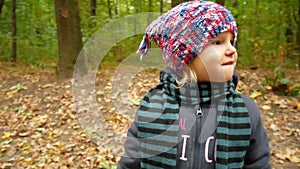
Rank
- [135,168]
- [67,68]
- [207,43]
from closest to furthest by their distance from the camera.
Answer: [207,43]
[135,168]
[67,68]

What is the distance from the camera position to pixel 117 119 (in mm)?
4137

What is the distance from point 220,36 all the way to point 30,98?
470cm

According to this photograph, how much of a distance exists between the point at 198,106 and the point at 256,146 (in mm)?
326

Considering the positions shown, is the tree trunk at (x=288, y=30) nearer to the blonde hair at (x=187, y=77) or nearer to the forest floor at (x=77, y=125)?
the forest floor at (x=77, y=125)

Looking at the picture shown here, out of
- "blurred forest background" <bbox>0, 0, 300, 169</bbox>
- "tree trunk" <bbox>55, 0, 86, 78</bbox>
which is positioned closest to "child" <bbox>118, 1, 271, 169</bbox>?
"blurred forest background" <bbox>0, 0, 300, 169</bbox>

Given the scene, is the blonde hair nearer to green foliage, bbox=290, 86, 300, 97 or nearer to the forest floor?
the forest floor

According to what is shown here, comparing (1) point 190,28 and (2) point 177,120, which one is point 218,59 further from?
(2) point 177,120

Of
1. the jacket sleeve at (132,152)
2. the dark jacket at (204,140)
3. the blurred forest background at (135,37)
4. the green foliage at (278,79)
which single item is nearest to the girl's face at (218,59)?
the dark jacket at (204,140)

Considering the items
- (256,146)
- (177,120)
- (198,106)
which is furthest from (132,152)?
(256,146)

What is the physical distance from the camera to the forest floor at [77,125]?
11.6 feet

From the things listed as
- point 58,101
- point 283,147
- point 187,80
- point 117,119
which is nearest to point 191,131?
point 187,80

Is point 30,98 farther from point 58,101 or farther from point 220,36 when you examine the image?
point 220,36

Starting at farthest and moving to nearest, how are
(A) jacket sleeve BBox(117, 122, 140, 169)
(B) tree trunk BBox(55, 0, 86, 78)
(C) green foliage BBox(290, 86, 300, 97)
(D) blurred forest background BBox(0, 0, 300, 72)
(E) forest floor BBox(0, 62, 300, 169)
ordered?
(D) blurred forest background BBox(0, 0, 300, 72), (B) tree trunk BBox(55, 0, 86, 78), (C) green foliage BBox(290, 86, 300, 97), (E) forest floor BBox(0, 62, 300, 169), (A) jacket sleeve BBox(117, 122, 140, 169)

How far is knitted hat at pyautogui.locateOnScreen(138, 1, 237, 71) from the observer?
1.21m
